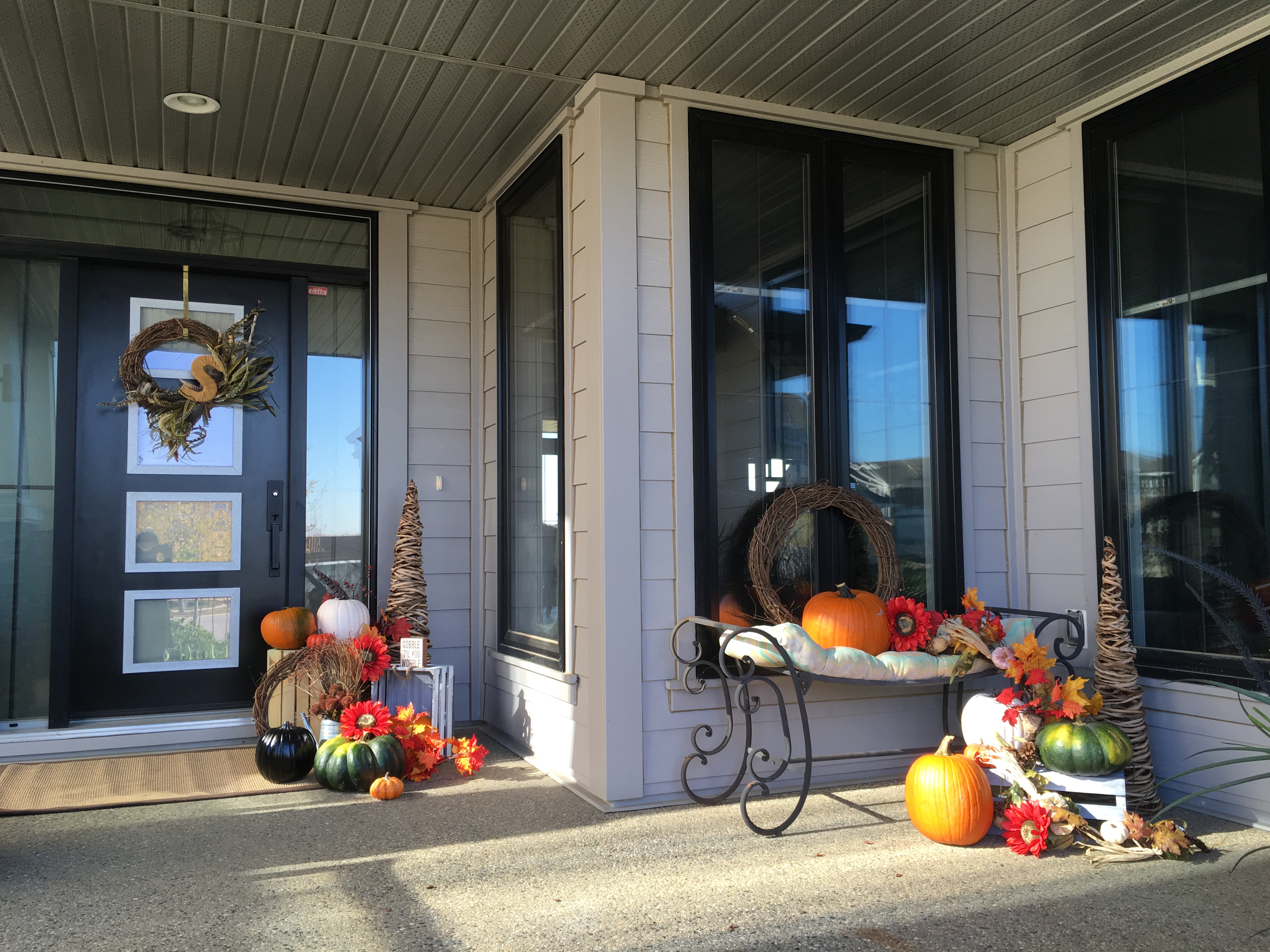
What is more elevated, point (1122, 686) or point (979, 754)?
point (1122, 686)

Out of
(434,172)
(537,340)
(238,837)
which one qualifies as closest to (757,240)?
(537,340)

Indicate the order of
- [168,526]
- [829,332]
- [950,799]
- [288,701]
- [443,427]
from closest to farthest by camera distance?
[950,799], [829,332], [288,701], [168,526], [443,427]

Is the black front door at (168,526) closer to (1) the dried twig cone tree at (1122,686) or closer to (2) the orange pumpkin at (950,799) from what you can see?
(2) the orange pumpkin at (950,799)

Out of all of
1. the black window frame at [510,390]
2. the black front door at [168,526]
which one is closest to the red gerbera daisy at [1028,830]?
the black window frame at [510,390]

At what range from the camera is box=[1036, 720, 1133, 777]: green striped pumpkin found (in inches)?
112

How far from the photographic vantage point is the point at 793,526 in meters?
3.77

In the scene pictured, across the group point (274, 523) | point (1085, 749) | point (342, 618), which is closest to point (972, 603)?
point (1085, 749)

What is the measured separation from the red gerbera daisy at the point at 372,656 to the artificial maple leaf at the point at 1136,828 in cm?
278

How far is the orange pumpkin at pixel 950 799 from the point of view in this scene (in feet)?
9.50

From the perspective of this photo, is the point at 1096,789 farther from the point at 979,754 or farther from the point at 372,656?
the point at 372,656

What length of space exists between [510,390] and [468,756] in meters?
1.72

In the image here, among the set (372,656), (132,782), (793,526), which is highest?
(793,526)

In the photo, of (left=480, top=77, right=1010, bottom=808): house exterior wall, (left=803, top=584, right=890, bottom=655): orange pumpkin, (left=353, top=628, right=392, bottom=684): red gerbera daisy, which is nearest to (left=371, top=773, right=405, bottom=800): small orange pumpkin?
(left=353, top=628, right=392, bottom=684): red gerbera daisy

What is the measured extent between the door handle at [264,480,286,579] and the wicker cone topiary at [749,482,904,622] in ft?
7.67
